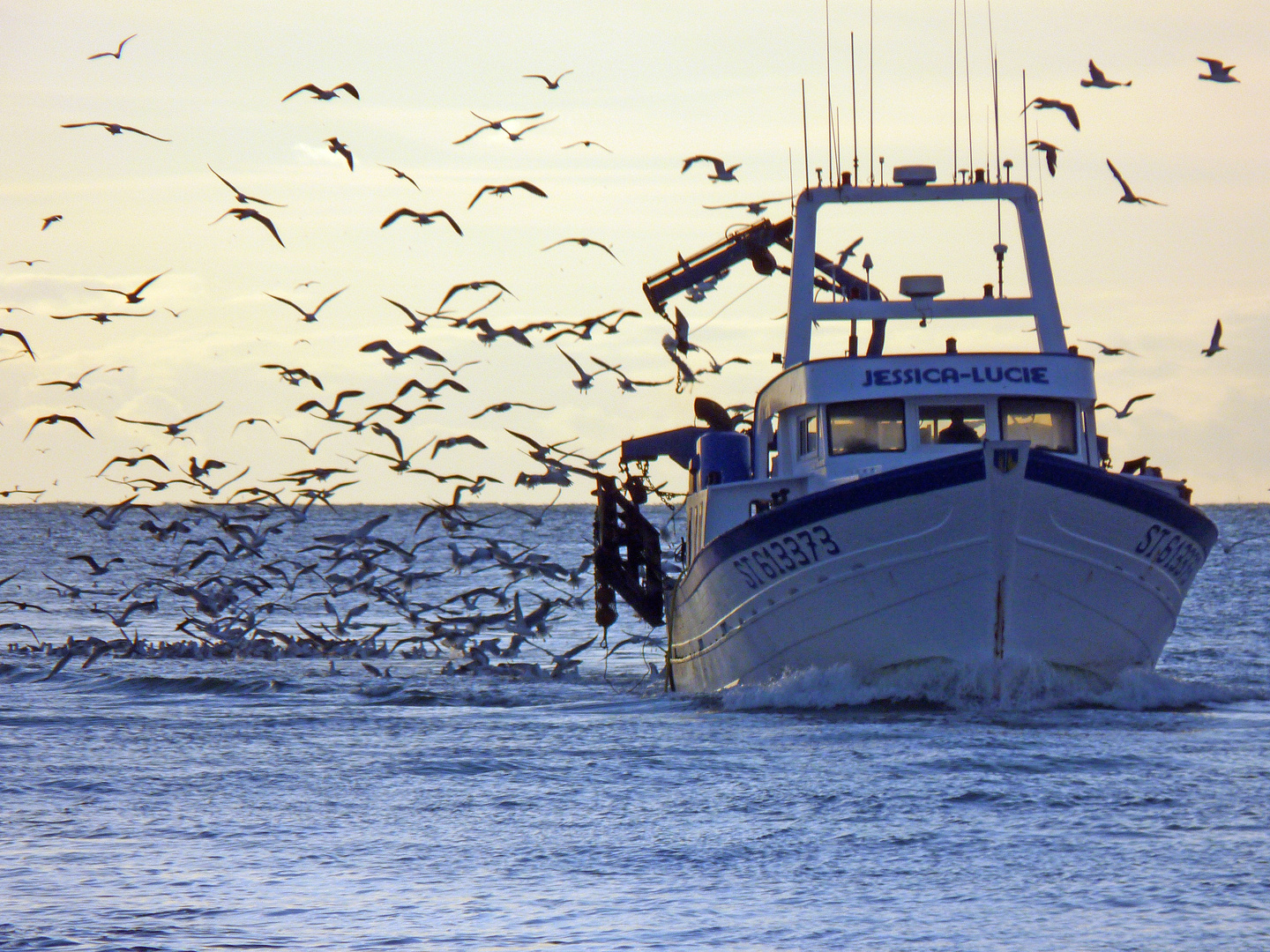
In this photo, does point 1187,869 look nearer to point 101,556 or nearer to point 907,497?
point 907,497

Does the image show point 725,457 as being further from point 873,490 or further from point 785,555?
point 873,490

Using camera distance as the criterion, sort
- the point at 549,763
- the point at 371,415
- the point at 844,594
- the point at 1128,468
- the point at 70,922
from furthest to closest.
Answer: the point at 371,415
the point at 1128,468
the point at 844,594
the point at 549,763
the point at 70,922

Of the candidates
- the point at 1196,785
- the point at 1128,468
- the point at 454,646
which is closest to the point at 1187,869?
the point at 1196,785

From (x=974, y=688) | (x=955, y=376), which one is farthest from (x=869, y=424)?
(x=974, y=688)

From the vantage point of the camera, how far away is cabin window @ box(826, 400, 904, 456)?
1944cm

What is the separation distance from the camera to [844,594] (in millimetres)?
18062

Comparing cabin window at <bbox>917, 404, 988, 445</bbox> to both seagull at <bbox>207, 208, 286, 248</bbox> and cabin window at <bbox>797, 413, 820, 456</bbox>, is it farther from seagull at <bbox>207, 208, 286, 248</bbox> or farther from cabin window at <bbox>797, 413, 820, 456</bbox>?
seagull at <bbox>207, 208, 286, 248</bbox>

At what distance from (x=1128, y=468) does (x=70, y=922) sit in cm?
Answer: 1480

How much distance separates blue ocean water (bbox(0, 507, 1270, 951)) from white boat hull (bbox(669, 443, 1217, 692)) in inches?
19.2

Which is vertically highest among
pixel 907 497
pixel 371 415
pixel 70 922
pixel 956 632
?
pixel 371 415

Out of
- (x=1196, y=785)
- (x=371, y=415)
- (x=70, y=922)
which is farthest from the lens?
(x=371, y=415)

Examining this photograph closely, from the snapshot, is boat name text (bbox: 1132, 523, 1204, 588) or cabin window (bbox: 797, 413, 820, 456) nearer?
boat name text (bbox: 1132, 523, 1204, 588)

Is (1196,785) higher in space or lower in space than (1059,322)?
lower

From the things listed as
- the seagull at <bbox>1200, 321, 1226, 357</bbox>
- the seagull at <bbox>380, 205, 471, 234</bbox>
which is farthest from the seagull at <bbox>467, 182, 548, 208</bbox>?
the seagull at <bbox>1200, 321, 1226, 357</bbox>
